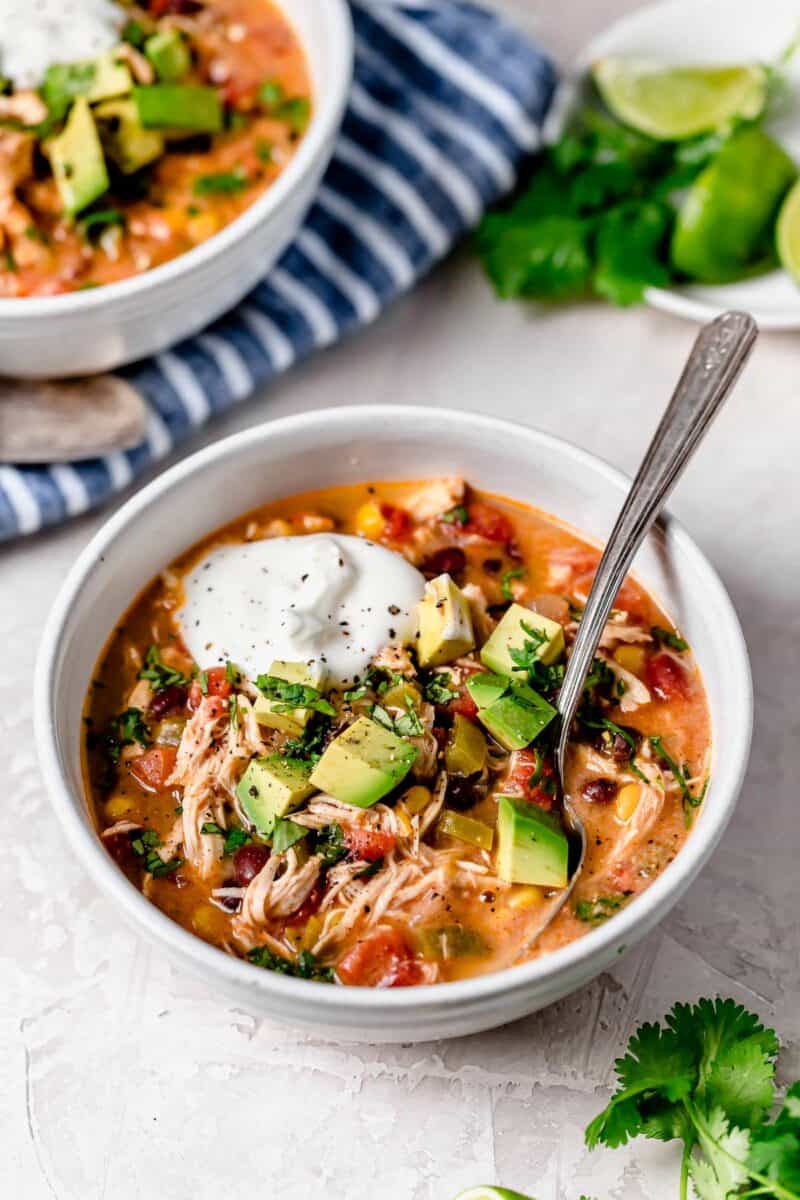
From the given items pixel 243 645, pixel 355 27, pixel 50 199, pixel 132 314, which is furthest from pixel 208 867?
pixel 355 27

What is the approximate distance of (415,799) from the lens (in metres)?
3.76

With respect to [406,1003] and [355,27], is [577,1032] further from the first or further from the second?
[355,27]

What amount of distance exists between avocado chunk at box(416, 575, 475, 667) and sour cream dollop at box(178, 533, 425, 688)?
0.26 feet

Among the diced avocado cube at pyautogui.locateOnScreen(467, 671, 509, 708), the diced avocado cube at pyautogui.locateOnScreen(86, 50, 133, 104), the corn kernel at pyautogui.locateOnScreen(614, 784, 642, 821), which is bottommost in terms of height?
the corn kernel at pyautogui.locateOnScreen(614, 784, 642, 821)

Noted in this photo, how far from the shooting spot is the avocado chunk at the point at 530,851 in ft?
12.0

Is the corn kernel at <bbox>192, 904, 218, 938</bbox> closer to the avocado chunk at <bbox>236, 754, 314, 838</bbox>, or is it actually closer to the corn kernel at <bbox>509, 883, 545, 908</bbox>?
the avocado chunk at <bbox>236, 754, 314, 838</bbox>

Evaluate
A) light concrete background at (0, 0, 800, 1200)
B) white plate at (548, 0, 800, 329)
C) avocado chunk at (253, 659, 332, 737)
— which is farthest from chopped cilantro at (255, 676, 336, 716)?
white plate at (548, 0, 800, 329)

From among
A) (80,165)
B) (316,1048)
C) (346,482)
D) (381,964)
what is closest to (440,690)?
(381,964)

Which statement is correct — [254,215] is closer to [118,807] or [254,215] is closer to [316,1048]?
[118,807]

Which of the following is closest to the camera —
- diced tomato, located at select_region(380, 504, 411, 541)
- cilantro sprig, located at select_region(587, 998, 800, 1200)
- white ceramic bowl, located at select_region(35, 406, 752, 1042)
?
white ceramic bowl, located at select_region(35, 406, 752, 1042)

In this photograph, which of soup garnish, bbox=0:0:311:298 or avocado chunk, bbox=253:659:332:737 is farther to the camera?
soup garnish, bbox=0:0:311:298

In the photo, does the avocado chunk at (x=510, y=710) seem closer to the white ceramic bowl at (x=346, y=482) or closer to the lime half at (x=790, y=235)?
the white ceramic bowl at (x=346, y=482)

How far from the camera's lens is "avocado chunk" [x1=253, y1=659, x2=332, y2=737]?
3832 mm

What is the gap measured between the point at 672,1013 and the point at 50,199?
3193 mm
